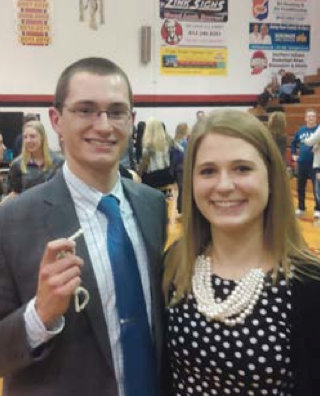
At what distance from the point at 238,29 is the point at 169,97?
8.57 ft

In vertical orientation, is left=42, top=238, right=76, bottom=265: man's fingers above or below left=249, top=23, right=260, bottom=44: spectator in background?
below

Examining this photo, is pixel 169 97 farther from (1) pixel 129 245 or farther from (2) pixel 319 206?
(1) pixel 129 245

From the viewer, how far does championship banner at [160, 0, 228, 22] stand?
1365 centimetres

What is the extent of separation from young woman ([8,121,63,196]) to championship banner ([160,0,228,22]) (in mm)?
9028

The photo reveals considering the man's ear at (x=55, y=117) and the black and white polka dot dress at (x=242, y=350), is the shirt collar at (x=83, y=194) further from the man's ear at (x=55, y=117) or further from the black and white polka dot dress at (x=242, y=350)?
the black and white polka dot dress at (x=242, y=350)

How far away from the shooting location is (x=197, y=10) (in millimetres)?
13930

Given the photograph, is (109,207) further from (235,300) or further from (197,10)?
(197,10)

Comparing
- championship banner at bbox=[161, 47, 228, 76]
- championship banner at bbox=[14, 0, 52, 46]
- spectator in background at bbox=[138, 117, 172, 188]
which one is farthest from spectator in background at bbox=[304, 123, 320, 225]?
championship banner at bbox=[14, 0, 52, 46]

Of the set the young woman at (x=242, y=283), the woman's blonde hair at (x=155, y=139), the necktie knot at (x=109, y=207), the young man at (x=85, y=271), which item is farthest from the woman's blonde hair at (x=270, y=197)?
the woman's blonde hair at (x=155, y=139)

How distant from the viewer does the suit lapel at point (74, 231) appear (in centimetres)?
159

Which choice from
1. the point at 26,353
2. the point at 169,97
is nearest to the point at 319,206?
the point at 169,97

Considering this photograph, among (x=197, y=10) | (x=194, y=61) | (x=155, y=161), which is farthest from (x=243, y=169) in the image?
(x=197, y=10)

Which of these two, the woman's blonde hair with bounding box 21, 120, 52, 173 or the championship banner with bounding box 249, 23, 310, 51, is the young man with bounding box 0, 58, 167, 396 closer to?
the woman's blonde hair with bounding box 21, 120, 52, 173

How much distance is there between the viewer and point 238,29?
14312mm
